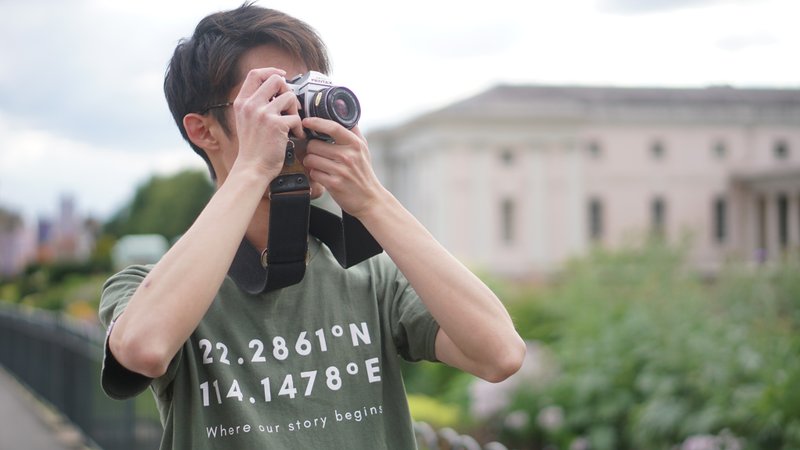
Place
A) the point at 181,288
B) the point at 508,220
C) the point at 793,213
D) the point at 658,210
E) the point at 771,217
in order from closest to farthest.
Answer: the point at 181,288 < the point at 508,220 < the point at 793,213 < the point at 771,217 < the point at 658,210

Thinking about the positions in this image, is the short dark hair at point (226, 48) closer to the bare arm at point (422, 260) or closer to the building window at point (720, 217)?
the bare arm at point (422, 260)

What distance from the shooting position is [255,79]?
1.79 meters

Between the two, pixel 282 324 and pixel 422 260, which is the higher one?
pixel 422 260

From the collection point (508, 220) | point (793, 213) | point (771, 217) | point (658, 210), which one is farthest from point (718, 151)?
point (508, 220)

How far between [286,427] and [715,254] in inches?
2756

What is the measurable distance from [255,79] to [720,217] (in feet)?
238

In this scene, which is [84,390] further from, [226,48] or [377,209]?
[377,209]

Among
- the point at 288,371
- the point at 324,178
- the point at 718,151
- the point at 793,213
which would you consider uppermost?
the point at 324,178

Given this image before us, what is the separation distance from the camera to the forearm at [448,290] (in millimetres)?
1744

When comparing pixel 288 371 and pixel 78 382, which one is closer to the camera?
pixel 288 371

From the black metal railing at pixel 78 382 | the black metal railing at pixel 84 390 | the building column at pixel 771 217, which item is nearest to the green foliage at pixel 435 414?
the black metal railing at pixel 84 390

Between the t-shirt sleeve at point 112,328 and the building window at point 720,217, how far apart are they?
7188 centimetres

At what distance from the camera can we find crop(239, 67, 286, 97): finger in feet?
5.88

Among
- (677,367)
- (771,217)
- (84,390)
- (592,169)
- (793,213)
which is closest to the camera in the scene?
(677,367)
